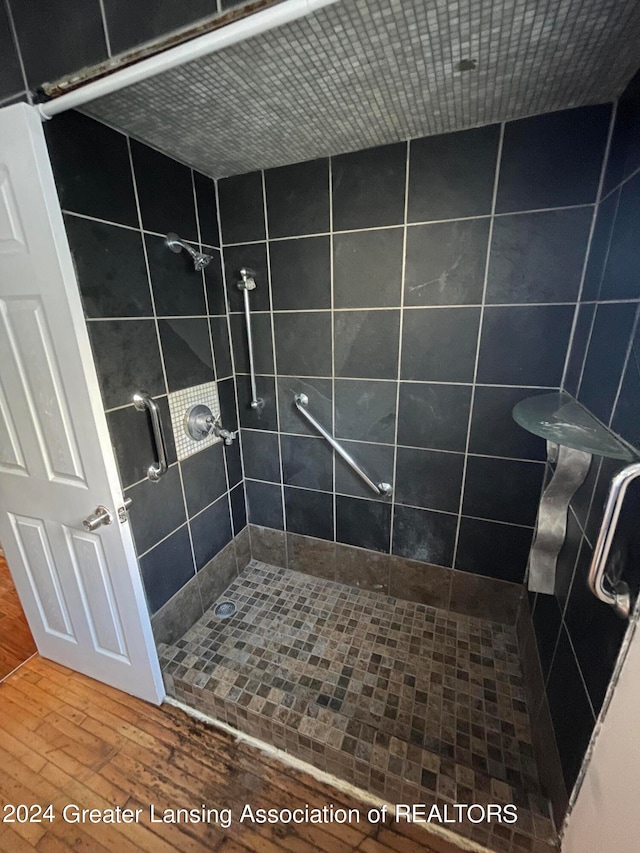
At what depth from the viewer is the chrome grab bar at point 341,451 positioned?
165 centimetres

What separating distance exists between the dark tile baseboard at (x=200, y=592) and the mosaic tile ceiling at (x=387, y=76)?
1833 millimetres

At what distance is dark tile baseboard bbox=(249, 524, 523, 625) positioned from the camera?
160cm

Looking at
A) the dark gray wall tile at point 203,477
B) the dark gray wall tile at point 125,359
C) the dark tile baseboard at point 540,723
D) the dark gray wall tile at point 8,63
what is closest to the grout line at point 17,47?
the dark gray wall tile at point 8,63

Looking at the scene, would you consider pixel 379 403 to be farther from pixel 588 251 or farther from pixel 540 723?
pixel 540 723

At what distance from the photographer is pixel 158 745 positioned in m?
1.27

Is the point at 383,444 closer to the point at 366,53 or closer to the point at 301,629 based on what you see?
the point at 301,629

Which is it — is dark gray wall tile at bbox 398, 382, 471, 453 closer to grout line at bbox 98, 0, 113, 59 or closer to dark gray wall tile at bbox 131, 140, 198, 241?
dark gray wall tile at bbox 131, 140, 198, 241

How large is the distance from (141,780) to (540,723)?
1.38 metres

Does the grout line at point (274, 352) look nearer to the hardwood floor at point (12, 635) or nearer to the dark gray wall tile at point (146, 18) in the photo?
the dark gray wall tile at point (146, 18)

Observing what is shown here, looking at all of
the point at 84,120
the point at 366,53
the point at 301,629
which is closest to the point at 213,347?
the point at 84,120

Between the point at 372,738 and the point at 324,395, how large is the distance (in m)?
1.33

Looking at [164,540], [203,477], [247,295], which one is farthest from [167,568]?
[247,295]

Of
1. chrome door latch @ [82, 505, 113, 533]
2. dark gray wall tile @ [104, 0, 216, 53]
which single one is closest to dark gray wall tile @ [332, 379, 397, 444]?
chrome door latch @ [82, 505, 113, 533]

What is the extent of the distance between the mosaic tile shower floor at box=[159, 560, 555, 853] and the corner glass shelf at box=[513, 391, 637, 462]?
1085 mm
